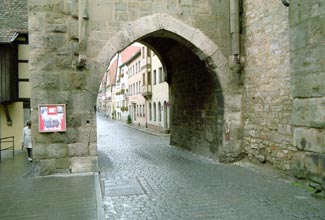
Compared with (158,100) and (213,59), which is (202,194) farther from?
(158,100)

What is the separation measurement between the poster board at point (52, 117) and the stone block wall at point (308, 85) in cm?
473

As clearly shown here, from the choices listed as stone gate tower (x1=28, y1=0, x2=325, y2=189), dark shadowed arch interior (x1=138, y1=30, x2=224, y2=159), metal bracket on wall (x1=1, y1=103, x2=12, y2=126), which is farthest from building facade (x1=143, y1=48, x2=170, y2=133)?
stone gate tower (x1=28, y1=0, x2=325, y2=189)

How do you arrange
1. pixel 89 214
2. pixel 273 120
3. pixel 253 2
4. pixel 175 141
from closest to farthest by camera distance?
pixel 89 214, pixel 273 120, pixel 253 2, pixel 175 141

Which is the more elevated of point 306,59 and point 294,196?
point 306,59

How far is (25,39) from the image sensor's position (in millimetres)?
12180

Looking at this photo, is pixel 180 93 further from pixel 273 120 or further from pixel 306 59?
pixel 306 59

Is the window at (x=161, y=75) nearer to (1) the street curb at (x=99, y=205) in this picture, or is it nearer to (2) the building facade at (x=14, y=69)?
(2) the building facade at (x=14, y=69)

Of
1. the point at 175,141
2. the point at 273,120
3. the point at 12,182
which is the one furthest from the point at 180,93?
the point at 12,182

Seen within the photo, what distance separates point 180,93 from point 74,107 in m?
5.67

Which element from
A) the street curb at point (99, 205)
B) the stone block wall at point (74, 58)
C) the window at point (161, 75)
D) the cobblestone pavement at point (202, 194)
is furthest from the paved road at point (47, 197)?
the window at point (161, 75)

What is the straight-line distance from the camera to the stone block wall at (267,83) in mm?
6730

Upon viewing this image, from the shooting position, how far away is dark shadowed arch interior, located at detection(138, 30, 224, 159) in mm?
8802

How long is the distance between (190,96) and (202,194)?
5987 millimetres

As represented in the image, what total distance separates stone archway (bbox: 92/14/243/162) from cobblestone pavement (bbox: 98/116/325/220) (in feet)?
2.16
